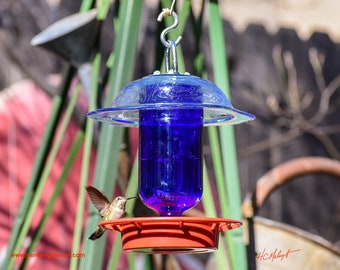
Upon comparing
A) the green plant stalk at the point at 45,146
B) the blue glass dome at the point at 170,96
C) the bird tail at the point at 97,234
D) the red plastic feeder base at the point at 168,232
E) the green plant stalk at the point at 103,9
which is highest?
the green plant stalk at the point at 103,9

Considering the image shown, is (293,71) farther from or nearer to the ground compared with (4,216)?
farther from the ground

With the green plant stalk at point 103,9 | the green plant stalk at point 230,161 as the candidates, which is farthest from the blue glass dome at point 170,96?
the green plant stalk at point 103,9

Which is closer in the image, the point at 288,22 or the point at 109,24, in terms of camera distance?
the point at 109,24

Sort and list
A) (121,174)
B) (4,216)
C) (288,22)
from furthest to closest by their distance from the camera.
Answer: (288,22) < (4,216) < (121,174)

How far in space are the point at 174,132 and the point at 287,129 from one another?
4.01 metres

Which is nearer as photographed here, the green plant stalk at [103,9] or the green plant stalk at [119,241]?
the green plant stalk at [119,241]

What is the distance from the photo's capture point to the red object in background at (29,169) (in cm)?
459

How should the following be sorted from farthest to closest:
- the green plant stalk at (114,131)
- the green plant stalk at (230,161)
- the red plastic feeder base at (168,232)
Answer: the green plant stalk at (230,161), the green plant stalk at (114,131), the red plastic feeder base at (168,232)

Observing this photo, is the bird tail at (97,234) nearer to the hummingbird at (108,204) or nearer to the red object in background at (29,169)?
the hummingbird at (108,204)

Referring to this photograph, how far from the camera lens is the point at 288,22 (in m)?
7.56

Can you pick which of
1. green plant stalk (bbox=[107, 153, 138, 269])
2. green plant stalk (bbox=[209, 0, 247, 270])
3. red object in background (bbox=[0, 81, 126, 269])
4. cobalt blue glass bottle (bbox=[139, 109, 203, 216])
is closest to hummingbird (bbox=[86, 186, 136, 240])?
cobalt blue glass bottle (bbox=[139, 109, 203, 216])

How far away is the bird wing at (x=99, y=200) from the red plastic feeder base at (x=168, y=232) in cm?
23

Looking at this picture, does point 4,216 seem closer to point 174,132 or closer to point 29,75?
point 29,75

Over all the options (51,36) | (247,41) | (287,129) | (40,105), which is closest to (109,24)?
(40,105)
